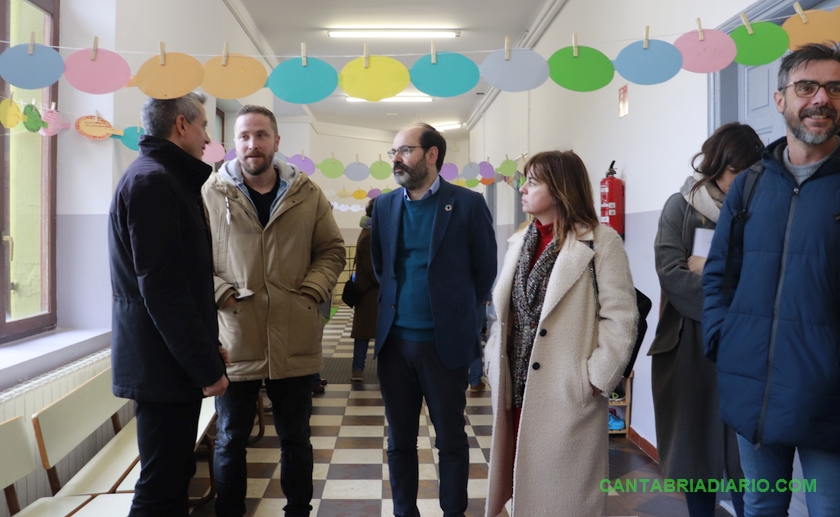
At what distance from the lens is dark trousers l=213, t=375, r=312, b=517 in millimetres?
2279

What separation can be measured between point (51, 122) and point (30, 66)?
1.05m

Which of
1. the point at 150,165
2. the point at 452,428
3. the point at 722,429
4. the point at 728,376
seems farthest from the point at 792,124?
the point at 150,165

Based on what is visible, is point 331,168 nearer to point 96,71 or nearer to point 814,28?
point 96,71

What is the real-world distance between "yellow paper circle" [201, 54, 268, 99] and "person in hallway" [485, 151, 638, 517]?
3.69 ft

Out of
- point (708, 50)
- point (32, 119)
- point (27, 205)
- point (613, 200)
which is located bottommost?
point (27, 205)

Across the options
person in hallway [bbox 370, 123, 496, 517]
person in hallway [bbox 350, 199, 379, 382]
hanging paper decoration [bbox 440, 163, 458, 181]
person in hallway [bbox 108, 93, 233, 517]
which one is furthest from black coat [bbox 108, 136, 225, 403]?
hanging paper decoration [bbox 440, 163, 458, 181]

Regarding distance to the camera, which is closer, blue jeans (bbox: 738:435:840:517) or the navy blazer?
blue jeans (bbox: 738:435:840:517)

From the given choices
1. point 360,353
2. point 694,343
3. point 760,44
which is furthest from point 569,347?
point 360,353

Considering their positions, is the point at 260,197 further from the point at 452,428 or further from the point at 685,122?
the point at 685,122

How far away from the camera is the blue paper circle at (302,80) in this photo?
235cm

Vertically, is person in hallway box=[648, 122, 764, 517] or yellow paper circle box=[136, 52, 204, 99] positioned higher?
yellow paper circle box=[136, 52, 204, 99]

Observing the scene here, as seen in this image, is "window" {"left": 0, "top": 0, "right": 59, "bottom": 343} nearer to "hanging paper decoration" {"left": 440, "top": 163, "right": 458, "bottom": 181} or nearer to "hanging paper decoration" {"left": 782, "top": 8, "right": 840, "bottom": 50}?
"hanging paper decoration" {"left": 782, "top": 8, "right": 840, "bottom": 50}

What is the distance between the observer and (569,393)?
1.94 m

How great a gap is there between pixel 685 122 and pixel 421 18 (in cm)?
423
